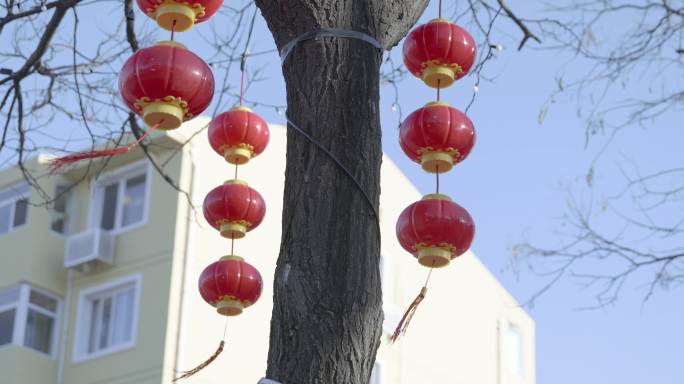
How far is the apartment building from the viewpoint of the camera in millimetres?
20359

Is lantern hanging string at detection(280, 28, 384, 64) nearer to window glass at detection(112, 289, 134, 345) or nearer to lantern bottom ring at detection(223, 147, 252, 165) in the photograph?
lantern bottom ring at detection(223, 147, 252, 165)

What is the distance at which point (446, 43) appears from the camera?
22.8ft

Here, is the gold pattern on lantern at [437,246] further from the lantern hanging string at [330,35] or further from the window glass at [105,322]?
the window glass at [105,322]

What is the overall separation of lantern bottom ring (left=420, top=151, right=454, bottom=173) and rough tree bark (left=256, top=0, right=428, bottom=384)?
31.5 inches

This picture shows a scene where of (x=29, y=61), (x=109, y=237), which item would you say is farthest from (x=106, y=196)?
(x=29, y=61)

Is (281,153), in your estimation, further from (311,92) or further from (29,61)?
(311,92)

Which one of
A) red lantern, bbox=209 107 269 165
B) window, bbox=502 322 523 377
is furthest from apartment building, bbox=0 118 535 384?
red lantern, bbox=209 107 269 165

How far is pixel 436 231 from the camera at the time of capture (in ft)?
22.5

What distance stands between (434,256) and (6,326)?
15.7 m

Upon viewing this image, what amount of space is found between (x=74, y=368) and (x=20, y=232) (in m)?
2.34

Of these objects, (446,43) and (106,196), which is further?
(106,196)

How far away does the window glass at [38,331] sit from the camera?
21484mm

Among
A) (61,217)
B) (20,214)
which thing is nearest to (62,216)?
(61,217)

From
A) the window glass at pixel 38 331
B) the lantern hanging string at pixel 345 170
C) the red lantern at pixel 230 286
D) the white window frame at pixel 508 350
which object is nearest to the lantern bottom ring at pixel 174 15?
the lantern hanging string at pixel 345 170
